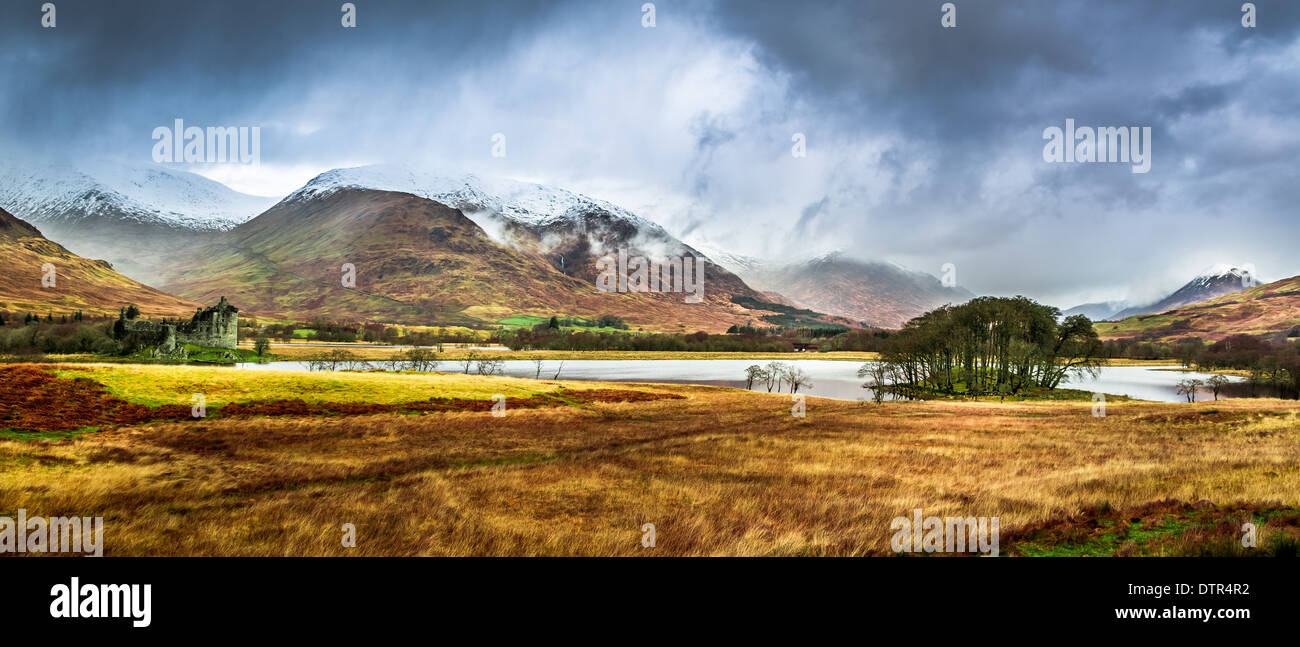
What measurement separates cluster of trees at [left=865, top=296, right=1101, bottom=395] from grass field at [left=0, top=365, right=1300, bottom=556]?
1616 inches

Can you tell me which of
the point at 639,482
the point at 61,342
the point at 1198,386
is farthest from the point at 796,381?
the point at 61,342

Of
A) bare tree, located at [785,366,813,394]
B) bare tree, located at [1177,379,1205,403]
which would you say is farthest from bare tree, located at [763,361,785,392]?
bare tree, located at [1177,379,1205,403]

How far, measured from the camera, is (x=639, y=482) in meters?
17.4

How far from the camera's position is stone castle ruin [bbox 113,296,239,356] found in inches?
3118

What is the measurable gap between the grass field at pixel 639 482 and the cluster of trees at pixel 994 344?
4106 cm

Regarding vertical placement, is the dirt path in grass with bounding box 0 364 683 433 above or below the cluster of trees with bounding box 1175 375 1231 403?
above

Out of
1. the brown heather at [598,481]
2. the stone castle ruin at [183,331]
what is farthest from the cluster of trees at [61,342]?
the brown heather at [598,481]

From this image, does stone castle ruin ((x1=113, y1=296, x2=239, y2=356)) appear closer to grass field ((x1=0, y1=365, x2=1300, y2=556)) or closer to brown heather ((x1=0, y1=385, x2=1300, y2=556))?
grass field ((x1=0, y1=365, x2=1300, y2=556))

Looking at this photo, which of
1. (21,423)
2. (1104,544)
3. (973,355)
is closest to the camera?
(1104,544)

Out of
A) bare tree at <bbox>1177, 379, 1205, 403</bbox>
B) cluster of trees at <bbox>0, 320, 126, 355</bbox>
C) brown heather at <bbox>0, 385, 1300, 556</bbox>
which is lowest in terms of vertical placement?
bare tree at <bbox>1177, 379, 1205, 403</bbox>
